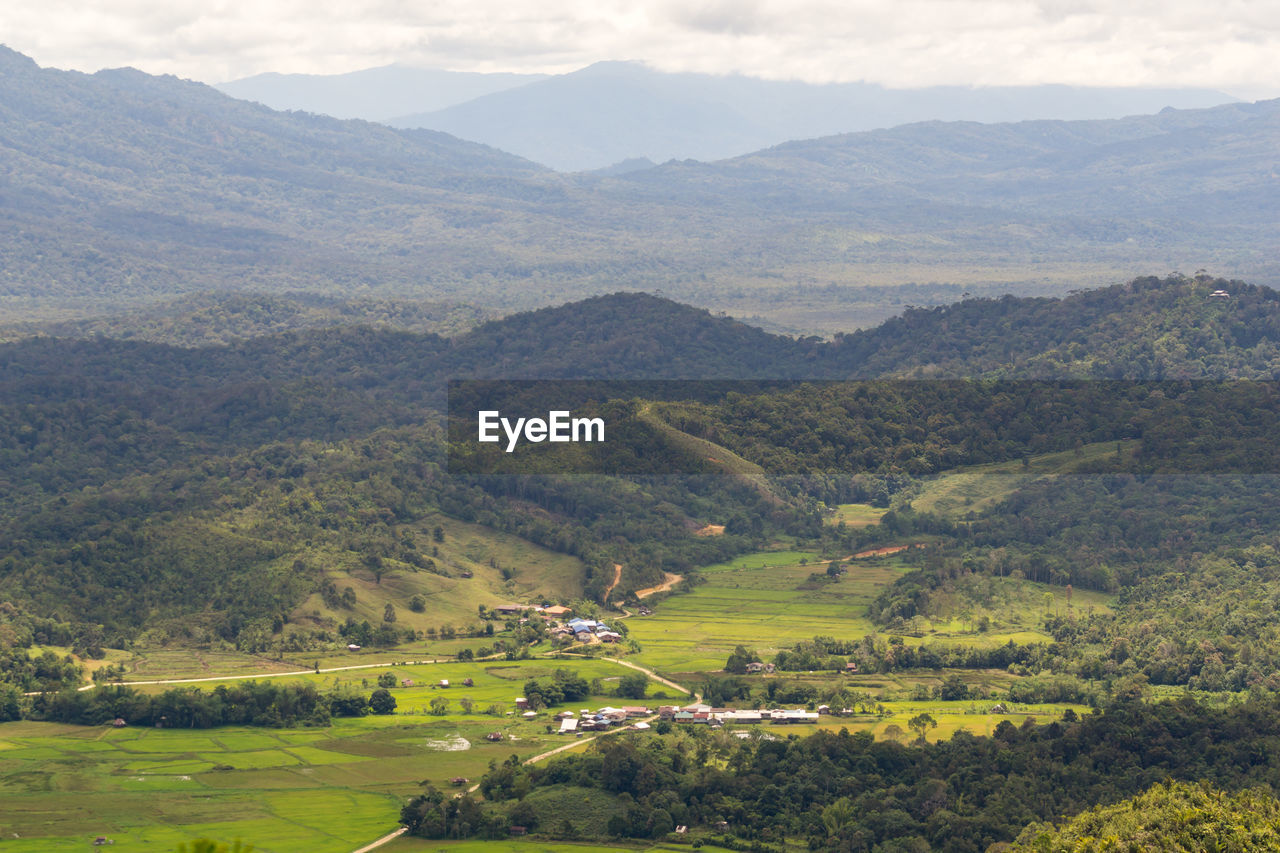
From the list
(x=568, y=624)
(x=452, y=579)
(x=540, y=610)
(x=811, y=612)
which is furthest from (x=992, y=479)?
(x=452, y=579)

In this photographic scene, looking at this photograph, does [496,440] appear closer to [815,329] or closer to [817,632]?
[817,632]

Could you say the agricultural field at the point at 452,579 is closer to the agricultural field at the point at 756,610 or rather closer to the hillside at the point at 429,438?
the hillside at the point at 429,438

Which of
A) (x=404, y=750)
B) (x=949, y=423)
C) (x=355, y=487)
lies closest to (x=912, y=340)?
(x=949, y=423)

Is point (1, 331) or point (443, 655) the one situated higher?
point (1, 331)

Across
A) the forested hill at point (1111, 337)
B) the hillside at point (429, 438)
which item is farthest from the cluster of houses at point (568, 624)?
the forested hill at point (1111, 337)

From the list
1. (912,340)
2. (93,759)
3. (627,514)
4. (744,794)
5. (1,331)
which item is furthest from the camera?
(1,331)

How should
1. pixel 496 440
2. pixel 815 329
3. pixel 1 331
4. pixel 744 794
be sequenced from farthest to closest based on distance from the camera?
pixel 815 329
pixel 1 331
pixel 496 440
pixel 744 794

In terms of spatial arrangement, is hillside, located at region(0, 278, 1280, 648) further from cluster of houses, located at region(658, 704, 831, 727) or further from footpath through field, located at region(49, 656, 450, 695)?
cluster of houses, located at region(658, 704, 831, 727)
